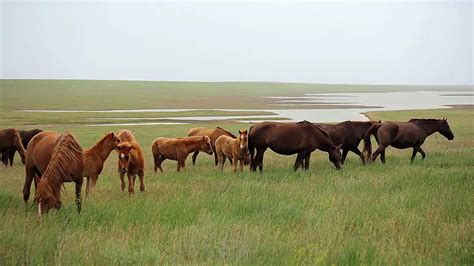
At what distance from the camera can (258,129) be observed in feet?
54.7

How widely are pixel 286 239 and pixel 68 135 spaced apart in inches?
163

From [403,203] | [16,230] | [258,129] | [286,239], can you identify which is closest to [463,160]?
[258,129]

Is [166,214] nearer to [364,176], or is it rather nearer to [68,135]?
[68,135]

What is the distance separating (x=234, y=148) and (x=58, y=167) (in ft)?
27.8

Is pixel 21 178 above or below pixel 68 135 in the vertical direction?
below

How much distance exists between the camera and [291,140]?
16.4 metres

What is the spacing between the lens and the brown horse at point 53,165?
819 centimetres

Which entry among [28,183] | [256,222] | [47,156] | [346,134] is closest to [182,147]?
[346,134]

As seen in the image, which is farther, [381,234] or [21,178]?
[21,178]

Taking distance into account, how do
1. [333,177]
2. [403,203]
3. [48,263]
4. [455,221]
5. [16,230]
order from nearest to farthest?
[48,263]
[16,230]
[455,221]
[403,203]
[333,177]

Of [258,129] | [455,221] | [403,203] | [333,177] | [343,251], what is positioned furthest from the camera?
[258,129]

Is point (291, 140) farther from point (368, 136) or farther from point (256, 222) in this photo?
point (256, 222)

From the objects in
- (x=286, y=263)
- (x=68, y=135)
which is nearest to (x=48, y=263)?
(x=286, y=263)

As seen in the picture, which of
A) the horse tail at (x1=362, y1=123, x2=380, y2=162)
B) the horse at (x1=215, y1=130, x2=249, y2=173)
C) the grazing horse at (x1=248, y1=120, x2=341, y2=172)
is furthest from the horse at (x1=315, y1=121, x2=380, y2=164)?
the horse at (x1=215, y1=130, x2=249, y2=173)
